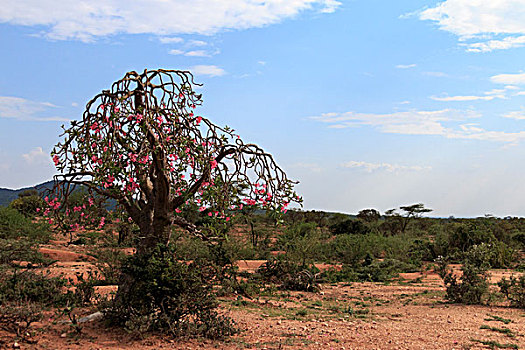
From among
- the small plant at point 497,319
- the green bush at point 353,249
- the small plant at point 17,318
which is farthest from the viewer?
the green bush at point 353,249

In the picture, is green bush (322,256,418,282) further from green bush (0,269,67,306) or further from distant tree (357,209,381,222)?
distant tree (357,209,381,222)

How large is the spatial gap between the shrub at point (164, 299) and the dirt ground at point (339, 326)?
0.64 ft

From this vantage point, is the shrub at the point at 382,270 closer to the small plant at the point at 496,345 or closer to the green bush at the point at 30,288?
the small plant at the point at 496,345

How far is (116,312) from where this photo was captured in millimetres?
6375

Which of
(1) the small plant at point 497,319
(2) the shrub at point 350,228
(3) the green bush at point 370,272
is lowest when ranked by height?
(1) the small plant at point 497,319

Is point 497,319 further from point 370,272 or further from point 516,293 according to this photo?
point 370,272

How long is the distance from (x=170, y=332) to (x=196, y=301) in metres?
0.52

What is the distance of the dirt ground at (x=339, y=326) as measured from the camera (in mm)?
6109

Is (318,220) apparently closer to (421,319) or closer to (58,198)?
(421,319)

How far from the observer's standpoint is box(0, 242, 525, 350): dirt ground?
6109mm

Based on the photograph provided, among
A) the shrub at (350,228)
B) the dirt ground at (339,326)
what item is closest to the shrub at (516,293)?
the dirt ground at (339,326)

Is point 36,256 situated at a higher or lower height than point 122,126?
lower

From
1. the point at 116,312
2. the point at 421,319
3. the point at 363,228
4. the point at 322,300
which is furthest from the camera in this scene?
the point at 363,228

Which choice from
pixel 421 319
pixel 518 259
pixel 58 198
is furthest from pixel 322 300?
pixel 518 259
